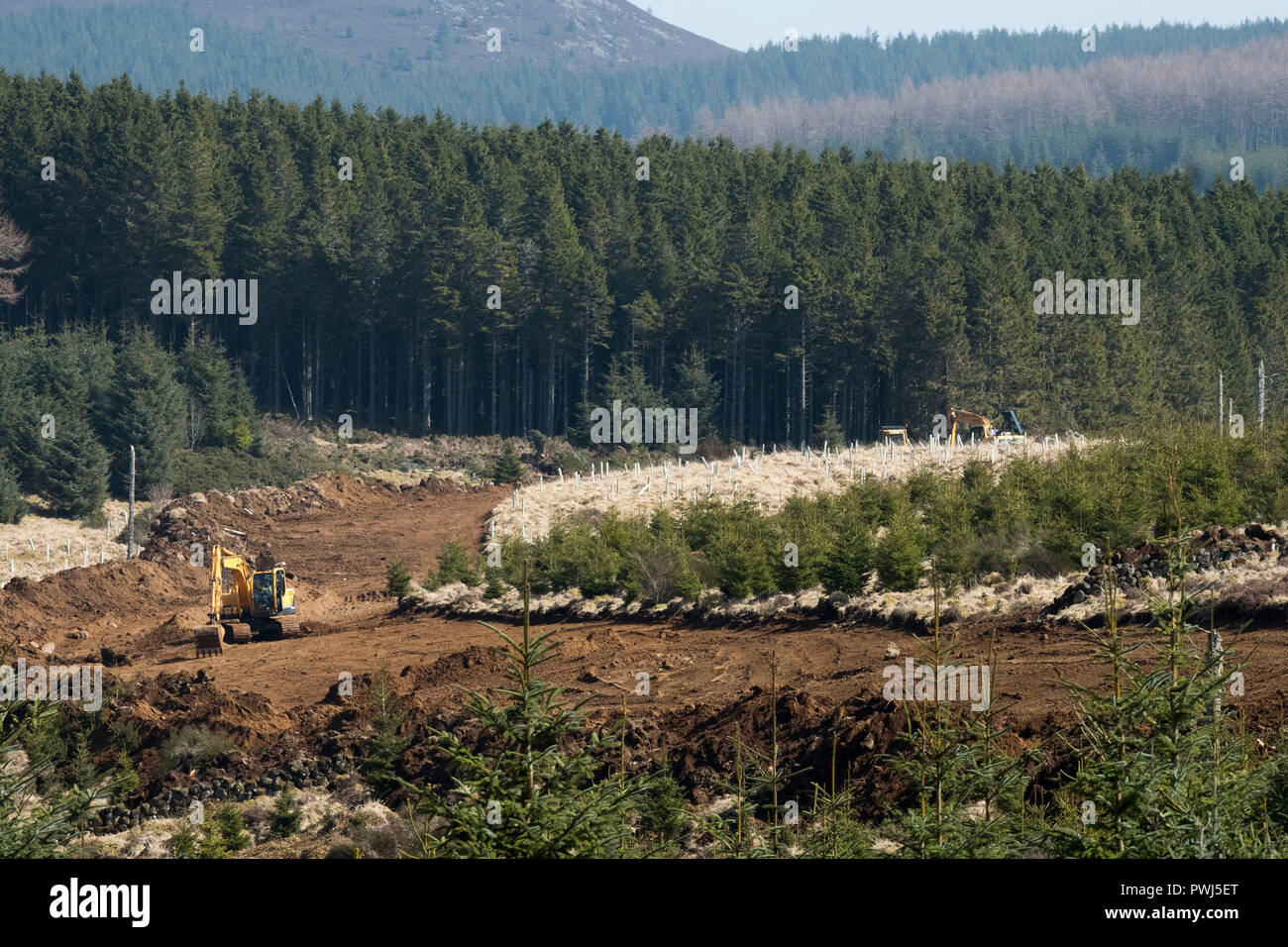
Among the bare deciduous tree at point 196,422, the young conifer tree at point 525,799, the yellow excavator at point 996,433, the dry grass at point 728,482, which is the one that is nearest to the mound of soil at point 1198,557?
the dry grass at point 728,482

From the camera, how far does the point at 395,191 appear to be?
96438mm

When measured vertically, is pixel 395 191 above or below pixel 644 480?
above

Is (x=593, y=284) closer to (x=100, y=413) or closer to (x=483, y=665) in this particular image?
(x=100, y=413)

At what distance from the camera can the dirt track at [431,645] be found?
25.0 metres

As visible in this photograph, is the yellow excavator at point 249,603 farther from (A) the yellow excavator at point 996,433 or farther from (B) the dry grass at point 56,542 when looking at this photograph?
(A) the yellow excavator at point 996,433

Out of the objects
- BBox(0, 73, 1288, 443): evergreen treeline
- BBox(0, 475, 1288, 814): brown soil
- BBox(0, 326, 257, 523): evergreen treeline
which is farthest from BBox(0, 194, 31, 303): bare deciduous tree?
BBox(0, 475, 1288, 814): brown soil

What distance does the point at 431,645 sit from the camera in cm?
3591

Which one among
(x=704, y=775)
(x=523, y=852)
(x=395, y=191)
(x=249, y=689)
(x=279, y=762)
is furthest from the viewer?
(x=395, y=191)

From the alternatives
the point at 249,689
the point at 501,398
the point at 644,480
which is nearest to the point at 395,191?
the point at 501,398

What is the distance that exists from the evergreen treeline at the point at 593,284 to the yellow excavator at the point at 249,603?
45261 millimetres

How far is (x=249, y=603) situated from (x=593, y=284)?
1903 inches

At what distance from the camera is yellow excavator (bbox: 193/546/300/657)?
126 feet
